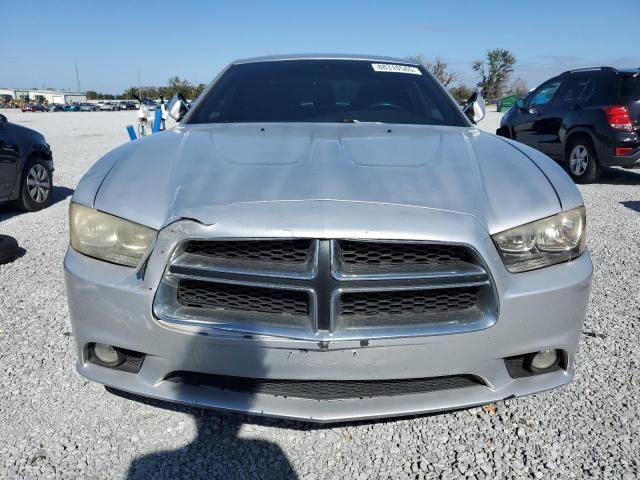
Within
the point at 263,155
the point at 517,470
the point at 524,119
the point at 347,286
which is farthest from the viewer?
the point at 524,119

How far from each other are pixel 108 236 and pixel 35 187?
5.37 metres

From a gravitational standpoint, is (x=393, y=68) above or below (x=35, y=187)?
above

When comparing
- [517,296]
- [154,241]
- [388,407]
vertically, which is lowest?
[388,407]

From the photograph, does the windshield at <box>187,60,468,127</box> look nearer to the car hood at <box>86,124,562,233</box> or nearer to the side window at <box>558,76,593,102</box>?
the car hood at <box>86,124,562,233</box>

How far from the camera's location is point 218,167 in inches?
85.9

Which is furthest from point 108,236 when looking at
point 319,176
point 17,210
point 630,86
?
point 630,86

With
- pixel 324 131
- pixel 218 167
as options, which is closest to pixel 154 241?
pixel 218 167

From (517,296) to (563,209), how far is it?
1.39ft

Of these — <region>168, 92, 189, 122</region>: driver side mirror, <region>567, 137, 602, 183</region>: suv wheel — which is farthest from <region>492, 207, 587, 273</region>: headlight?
<region>567, 137, 602, 183</region>: suv wheel

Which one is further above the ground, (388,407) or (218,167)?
(218,167)

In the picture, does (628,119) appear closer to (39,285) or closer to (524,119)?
(524,119)

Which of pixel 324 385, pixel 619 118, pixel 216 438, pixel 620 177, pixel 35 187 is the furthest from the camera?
pixel 620 177

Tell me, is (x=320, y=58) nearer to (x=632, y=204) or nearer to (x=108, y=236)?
(x=108, y=236)

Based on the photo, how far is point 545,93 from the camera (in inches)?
383
